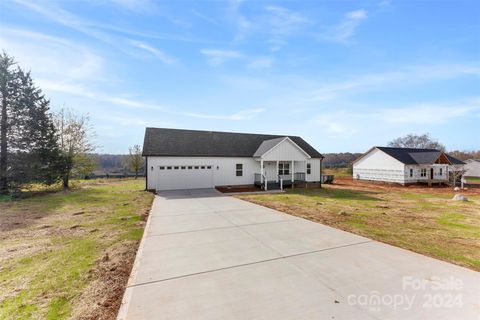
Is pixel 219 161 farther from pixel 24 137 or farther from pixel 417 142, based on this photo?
pixel 417 142

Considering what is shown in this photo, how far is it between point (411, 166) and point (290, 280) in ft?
98.9

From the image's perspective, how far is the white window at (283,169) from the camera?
22.1 metres

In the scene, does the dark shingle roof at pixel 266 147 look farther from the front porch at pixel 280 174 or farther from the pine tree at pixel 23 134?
the pine tree at pixel 23 134

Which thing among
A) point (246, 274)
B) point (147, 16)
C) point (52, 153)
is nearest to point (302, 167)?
point (147, 16)

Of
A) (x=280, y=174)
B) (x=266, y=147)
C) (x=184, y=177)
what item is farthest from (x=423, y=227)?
(x=184, y=177)

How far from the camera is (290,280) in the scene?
4.00 metres

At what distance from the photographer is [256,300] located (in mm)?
3418

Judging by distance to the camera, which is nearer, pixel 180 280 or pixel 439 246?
pixel 180 280

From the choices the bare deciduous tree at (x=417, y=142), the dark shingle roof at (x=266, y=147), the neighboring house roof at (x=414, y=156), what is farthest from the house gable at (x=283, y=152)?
the bare deciduous tree at (x=417, y=142)

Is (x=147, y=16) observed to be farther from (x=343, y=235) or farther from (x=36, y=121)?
(x=36, y=121)

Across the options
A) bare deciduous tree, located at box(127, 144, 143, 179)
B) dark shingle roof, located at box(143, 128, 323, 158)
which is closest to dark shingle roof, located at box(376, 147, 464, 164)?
dark shingle roof, located at box(143, 128, 323, 158)

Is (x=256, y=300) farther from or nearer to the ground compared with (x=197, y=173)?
nearer to the ground

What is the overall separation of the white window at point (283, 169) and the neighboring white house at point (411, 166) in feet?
48.7

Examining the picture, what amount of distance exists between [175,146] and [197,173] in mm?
3076
